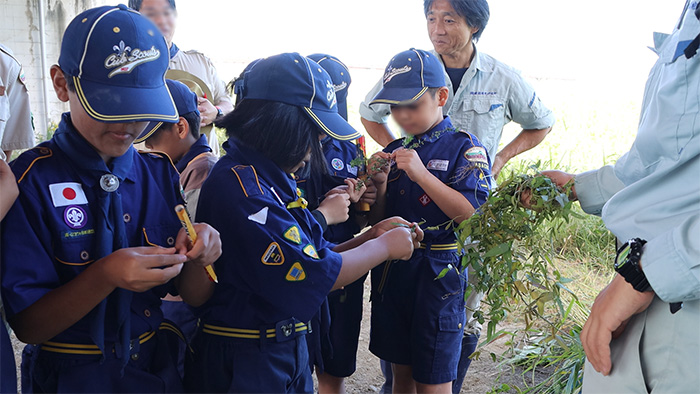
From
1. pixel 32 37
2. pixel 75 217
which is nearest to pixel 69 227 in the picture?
pixel 75 217

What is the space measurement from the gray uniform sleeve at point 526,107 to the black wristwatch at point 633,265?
255 centimetres

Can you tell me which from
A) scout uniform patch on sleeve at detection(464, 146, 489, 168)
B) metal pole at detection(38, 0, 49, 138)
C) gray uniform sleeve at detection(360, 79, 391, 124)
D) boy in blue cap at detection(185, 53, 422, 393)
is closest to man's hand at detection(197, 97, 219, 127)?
gray uniform sleeve at detection(360, 79, 391, 124)

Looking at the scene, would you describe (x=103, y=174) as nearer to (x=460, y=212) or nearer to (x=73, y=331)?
(x=73, y=331)

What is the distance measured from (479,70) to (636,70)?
31.3ft

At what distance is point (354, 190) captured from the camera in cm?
287

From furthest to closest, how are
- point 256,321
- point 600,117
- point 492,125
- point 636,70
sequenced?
1. point 636,70
2. point 600,117
3. point 492,125
4. point 256,321

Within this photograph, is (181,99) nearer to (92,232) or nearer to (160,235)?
(160,235)

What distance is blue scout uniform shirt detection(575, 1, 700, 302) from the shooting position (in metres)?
1.47

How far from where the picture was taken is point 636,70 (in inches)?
Answer: 472

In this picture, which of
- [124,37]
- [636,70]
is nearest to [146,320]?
[124,37]

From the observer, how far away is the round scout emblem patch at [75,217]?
5.61ft

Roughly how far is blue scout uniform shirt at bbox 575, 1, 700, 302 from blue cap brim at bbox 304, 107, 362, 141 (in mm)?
935

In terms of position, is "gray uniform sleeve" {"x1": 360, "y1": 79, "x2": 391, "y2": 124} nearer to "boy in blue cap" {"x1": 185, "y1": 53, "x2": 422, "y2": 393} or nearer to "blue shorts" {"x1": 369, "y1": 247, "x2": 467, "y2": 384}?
"blue shorts" {"x1": 369, "y1": 247, "x2": 467, "y2": 384}

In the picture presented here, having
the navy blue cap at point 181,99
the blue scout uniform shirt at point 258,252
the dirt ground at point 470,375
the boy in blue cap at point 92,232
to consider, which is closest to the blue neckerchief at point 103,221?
the boy in blue cap at point 92,232
